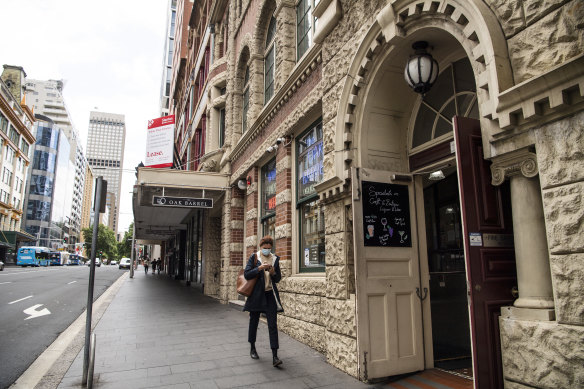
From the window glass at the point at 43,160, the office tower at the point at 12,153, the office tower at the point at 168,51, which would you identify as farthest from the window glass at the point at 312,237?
the window glass at the point at 43,160

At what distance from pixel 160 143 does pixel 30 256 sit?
54934 millimetres

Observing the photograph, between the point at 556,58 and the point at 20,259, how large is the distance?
231ft

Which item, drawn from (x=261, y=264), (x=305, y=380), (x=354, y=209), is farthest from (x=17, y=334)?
(x=354, y=209)

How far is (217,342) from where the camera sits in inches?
269

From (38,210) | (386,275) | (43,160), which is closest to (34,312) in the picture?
(386,275)

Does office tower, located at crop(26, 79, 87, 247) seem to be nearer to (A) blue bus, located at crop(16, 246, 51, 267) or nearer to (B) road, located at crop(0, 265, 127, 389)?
(A) blue bus, located at crop(16, 246, 51, 267)

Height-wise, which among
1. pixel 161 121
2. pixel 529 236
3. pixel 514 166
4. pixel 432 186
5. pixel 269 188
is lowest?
pixel 529 236

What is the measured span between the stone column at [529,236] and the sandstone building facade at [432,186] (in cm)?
1

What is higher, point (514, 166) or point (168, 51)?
point (168, 51)

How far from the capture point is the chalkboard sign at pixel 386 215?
4883 millimetres

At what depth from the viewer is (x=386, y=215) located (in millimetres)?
5012

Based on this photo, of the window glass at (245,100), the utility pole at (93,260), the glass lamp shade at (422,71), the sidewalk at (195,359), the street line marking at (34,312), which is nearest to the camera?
the glass lamp shade at (422,71)

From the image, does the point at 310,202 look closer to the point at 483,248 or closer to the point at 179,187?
the point at 483,248

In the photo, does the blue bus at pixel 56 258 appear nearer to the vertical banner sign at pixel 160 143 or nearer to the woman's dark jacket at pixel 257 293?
the vertical banner sign at pixel 160 143
